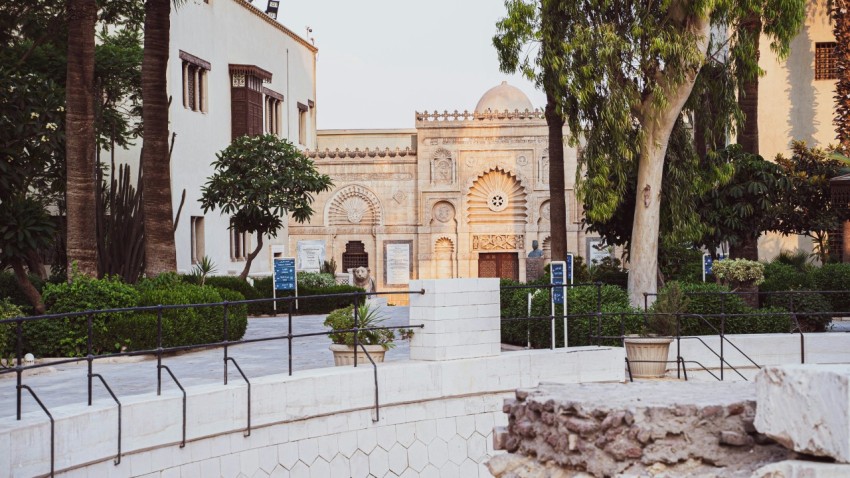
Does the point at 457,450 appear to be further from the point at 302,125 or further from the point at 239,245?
the point at 302,125

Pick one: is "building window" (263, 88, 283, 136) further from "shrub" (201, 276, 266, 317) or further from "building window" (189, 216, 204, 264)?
"shrub" (201, 276, 266, 317)

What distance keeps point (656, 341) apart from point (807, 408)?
10378 millimetres

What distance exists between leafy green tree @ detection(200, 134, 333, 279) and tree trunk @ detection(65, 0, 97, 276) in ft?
42.3

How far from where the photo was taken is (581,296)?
63.0 ft

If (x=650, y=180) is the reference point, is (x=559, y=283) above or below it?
below

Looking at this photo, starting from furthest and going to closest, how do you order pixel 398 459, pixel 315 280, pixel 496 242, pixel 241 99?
pixel 496 242 → pixel 241 99 → pixel 315 280 → pixel 398 459

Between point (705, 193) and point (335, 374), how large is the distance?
13.3 metres

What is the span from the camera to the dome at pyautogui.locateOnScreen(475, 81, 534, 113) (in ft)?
185

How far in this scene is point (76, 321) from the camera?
17.0 m

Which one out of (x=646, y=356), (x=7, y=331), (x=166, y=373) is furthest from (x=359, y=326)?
(x=646, y=356)

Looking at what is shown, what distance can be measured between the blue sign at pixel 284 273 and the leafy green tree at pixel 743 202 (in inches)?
385

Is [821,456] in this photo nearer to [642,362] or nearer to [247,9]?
[642,362]

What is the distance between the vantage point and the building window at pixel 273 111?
145 ft

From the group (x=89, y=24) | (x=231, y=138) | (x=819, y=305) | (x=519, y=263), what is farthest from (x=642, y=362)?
(x=519, y=263)
